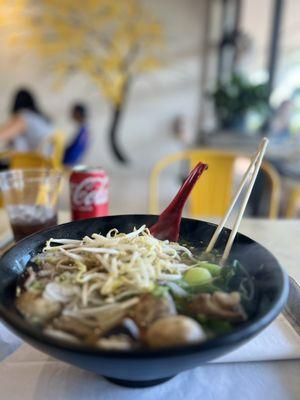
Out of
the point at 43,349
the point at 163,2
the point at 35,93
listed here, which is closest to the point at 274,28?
the point at 163,2

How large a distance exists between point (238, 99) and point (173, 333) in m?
3.38

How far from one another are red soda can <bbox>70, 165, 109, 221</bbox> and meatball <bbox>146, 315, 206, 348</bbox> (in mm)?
578

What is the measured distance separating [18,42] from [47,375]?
4610 mm

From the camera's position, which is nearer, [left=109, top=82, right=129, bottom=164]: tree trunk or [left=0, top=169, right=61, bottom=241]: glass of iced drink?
[left=0, top=169, right=61, bottom=241]: glass of iced drink

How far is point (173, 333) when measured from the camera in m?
0.41

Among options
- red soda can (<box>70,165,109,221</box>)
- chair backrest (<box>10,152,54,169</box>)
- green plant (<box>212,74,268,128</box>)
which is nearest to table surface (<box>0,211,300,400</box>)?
red soda can (<box>70,165,109,221</box>)

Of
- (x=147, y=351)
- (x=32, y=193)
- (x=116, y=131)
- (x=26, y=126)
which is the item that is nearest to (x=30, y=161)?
(x=32, y=193)

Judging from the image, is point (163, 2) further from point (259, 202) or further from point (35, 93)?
point (259, 202)

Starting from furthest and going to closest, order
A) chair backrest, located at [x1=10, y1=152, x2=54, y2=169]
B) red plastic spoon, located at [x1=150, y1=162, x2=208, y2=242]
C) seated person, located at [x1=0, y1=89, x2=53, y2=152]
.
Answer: seated person, located at [x1=0, y1=89, x2=53, y2=152]
chair backrest, located at [x1=10, y1=152, x2=54, y2=169]
red plastic spoon, located at [x1=150, y1=162, x2=208, y2=242]

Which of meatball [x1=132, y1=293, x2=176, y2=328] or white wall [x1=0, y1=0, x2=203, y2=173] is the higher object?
white wall [x1=0, y1=0, x2=203, y2=173]

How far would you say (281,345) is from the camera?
0.58 m

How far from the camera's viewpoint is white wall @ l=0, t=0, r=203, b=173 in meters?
4.41

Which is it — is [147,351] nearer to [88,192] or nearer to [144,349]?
[144,349]

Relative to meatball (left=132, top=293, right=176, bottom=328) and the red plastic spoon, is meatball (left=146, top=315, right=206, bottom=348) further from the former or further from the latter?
the red plastic spoon
